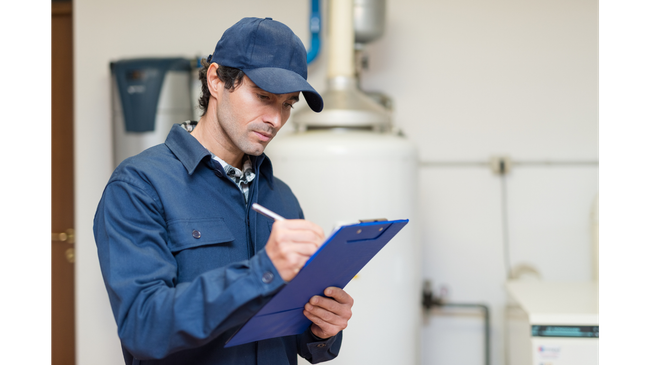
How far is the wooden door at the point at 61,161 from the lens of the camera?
242cm

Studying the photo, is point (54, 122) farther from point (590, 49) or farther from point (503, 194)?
point (590, 49)

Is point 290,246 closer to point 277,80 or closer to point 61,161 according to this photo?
point 277,80

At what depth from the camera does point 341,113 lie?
1.71 meters

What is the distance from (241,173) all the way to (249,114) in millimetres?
140

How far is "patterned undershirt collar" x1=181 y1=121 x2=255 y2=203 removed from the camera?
0.96 meters

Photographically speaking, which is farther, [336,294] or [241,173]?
[241,173]

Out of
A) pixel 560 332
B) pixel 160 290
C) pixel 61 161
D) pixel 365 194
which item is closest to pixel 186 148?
pixel 160 290

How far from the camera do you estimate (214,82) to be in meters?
0.92

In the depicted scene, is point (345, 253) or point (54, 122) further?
point (54, 122)

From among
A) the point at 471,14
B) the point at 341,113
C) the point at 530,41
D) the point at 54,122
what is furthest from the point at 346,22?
the point at 54,122

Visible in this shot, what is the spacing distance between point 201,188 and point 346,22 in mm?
1145

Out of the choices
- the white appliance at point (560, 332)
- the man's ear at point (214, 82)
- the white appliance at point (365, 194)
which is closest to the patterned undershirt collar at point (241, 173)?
the man's ear at point (214, 82)

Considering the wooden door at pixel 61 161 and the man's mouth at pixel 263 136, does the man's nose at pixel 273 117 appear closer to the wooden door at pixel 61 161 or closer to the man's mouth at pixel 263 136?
the man's mouth at pixel 263 136

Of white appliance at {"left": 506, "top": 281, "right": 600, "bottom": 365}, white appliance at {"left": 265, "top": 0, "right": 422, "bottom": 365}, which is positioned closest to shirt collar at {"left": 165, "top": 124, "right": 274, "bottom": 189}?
white appliance at {"left": 265, "top": 0, "right": 422, "bottom": 365}
